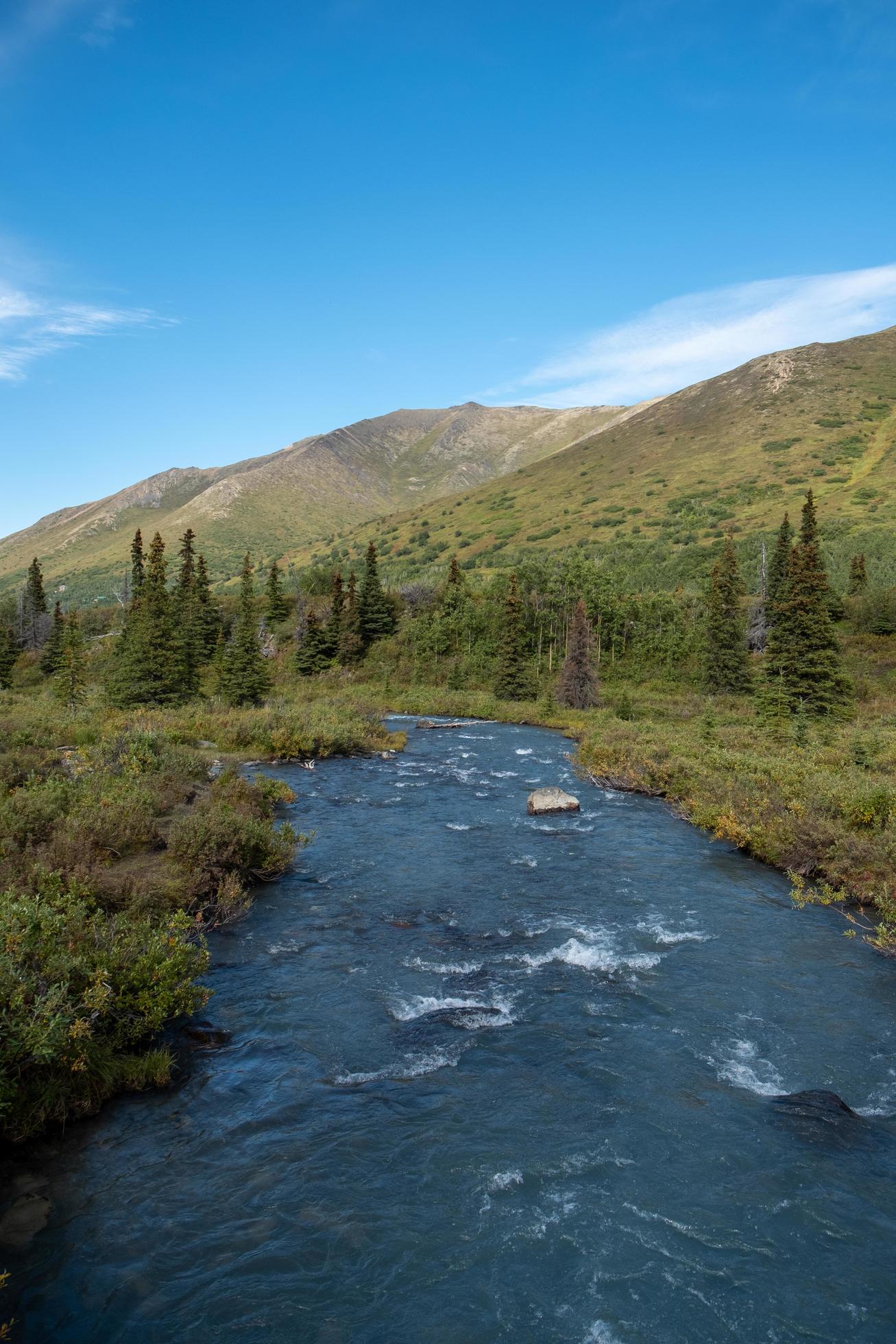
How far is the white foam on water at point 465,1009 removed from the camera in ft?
41.3

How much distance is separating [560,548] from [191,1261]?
374 feet

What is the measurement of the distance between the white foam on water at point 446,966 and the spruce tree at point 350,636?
67743 millimetres

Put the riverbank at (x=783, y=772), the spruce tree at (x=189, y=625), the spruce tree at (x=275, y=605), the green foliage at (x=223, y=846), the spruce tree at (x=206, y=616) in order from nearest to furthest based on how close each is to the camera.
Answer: the green foliage at (x=223, y=846)
the riverbank at (x=783, y=772)
the spruce tree at (x=189, y=625)
the spruce tree at (x=206, y=616)
the spruce tree at (x=275, y=605)

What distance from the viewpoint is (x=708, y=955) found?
15.4m

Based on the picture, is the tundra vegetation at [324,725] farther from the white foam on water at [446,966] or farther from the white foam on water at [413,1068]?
the white foam on water at [446,966]

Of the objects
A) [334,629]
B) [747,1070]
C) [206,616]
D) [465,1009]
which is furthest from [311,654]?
[747,1070]

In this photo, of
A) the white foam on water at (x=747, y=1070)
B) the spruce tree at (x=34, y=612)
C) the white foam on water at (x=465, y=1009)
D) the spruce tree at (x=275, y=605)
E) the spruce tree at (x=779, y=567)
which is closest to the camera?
the white foam on water at (x=747, y=1070)

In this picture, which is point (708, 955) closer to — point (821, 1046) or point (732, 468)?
point (821, 1046)

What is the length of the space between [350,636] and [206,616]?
15.7 metres

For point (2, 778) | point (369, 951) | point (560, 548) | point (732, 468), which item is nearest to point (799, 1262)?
point (369, 951)

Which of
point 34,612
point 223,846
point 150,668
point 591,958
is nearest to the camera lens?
point 591,958

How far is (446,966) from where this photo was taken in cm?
1459

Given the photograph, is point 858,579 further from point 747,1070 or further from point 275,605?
point 747,1070

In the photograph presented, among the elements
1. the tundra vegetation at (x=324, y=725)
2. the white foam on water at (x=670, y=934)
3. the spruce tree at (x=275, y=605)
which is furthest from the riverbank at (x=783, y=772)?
the spruce tree at (x=275, y=605)
